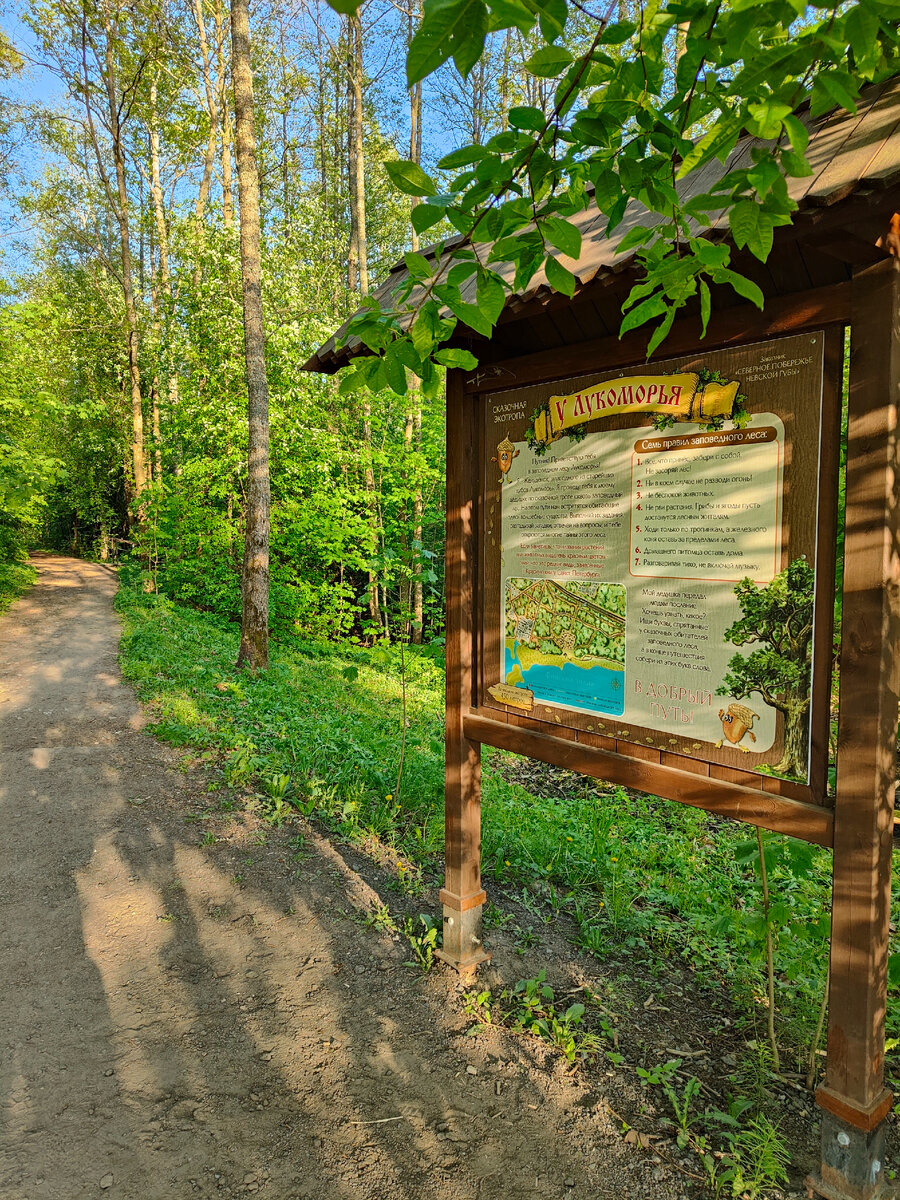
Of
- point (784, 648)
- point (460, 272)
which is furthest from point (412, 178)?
point (784, 648)

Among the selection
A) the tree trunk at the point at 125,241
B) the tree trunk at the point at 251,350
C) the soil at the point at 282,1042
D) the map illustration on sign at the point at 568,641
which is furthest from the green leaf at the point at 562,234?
the tree trunk at the point at 125,241

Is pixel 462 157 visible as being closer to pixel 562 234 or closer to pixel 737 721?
pixel 562 234

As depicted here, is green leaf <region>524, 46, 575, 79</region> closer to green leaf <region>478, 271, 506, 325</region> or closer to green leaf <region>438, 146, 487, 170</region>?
green leaf <region>438, 146, 487, 170</region>

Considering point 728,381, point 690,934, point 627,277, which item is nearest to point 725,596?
point 728,381

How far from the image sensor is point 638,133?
1.59 metres

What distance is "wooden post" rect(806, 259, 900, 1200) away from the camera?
1980 millimetres

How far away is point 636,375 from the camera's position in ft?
8.41

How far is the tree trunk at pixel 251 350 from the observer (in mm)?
8336

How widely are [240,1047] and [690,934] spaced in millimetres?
2388

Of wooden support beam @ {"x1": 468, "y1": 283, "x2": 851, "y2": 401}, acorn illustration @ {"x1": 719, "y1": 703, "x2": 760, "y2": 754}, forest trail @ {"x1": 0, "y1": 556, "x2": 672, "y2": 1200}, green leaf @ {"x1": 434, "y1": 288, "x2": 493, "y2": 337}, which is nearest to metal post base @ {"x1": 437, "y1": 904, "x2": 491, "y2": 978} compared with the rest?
forest trail @ {"x1": 0, "y1": 556, "x2": 672, "y2": 1200}

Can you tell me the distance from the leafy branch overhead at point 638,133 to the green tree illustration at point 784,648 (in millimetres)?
926

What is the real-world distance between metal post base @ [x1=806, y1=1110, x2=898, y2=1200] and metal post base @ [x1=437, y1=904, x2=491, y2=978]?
158 cm

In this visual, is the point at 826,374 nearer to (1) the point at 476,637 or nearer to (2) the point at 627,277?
(2) the point at 627,277

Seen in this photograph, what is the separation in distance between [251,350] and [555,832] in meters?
6.67
